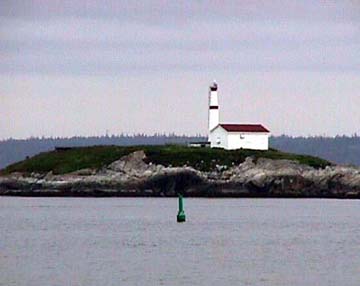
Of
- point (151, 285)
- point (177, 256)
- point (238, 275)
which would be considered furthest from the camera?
point (177, 256)

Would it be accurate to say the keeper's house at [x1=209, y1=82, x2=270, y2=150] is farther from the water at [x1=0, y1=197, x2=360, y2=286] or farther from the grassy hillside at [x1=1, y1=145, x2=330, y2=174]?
the water at [x1=0, y1=197, x2=360, y2=286]

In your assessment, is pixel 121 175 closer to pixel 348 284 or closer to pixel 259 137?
pixel 259 137

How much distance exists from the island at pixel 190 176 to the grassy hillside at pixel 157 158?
0.07 meters

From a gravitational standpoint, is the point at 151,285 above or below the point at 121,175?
below

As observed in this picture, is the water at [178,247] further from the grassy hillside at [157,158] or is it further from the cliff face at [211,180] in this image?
the grassy hillside at [157,158]

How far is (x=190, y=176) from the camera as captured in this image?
348 feet

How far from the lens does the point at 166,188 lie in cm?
10894

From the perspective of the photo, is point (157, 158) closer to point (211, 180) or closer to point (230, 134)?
point (211, 180)

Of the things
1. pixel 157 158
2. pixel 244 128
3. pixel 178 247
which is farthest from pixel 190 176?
pixel 178 247

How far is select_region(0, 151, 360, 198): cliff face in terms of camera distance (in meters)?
106

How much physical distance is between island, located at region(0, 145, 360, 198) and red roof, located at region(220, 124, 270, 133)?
11.7 feet

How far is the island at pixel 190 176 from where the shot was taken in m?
106

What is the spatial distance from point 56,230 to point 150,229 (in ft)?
14.8

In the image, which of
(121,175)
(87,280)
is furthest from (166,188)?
(87,280)
